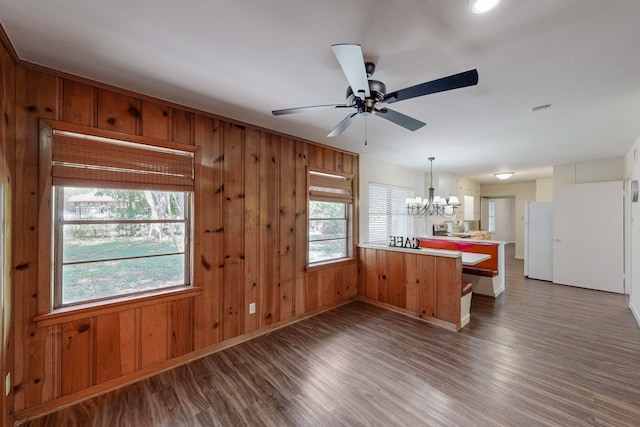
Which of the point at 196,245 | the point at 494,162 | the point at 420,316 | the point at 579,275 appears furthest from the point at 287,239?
the point at 579,275

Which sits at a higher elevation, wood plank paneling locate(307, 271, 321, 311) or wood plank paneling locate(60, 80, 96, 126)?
wood plank paneling locate(60, 80, 96, 126)

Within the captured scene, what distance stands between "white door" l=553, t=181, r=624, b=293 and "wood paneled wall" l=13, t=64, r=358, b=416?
472 cm

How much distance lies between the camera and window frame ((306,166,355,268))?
147 inches

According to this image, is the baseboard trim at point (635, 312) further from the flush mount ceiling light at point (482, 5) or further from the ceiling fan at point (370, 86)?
the flush mount ceiling light at point (482, 5)

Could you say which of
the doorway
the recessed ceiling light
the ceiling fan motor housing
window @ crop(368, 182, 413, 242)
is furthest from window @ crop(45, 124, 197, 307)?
the doorway

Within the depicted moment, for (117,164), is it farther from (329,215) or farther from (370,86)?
(329,215)

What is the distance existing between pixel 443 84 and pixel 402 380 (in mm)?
2358

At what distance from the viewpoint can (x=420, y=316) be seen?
3539 millimetres

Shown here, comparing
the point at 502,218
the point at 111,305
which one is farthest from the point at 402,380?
the point at 502,218

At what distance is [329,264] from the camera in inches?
155

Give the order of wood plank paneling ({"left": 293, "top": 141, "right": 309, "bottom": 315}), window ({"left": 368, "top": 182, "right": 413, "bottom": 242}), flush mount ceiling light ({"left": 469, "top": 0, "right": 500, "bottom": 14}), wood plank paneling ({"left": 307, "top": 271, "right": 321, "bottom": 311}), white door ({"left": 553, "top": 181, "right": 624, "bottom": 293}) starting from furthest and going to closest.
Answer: window ({"left": 368, "top": 182, "right": 413, "bottom": 242}), white door ({"left": 553, "top": 181, "right": 624, "bottom": 293}), wood plank paneling ({"left": 307, "top": 271, "right": 321, "bottom": 311}), wood plank paneling ({"left": 293, "top": 141, "right": 309, "bottom": 315}), flush mount ceiling light ({"left": 469, "top": 0, "right": 500, "bottom": 14})

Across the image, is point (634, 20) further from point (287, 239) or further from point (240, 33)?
point (287, 239)

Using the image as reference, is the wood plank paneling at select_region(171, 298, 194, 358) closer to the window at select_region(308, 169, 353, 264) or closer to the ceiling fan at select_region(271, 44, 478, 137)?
Result: the window at select_region(308, 169, 353, 264)

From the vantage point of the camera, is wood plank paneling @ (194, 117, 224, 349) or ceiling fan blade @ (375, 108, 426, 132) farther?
wood plank paneling @ (194, 117, 224, 349)
